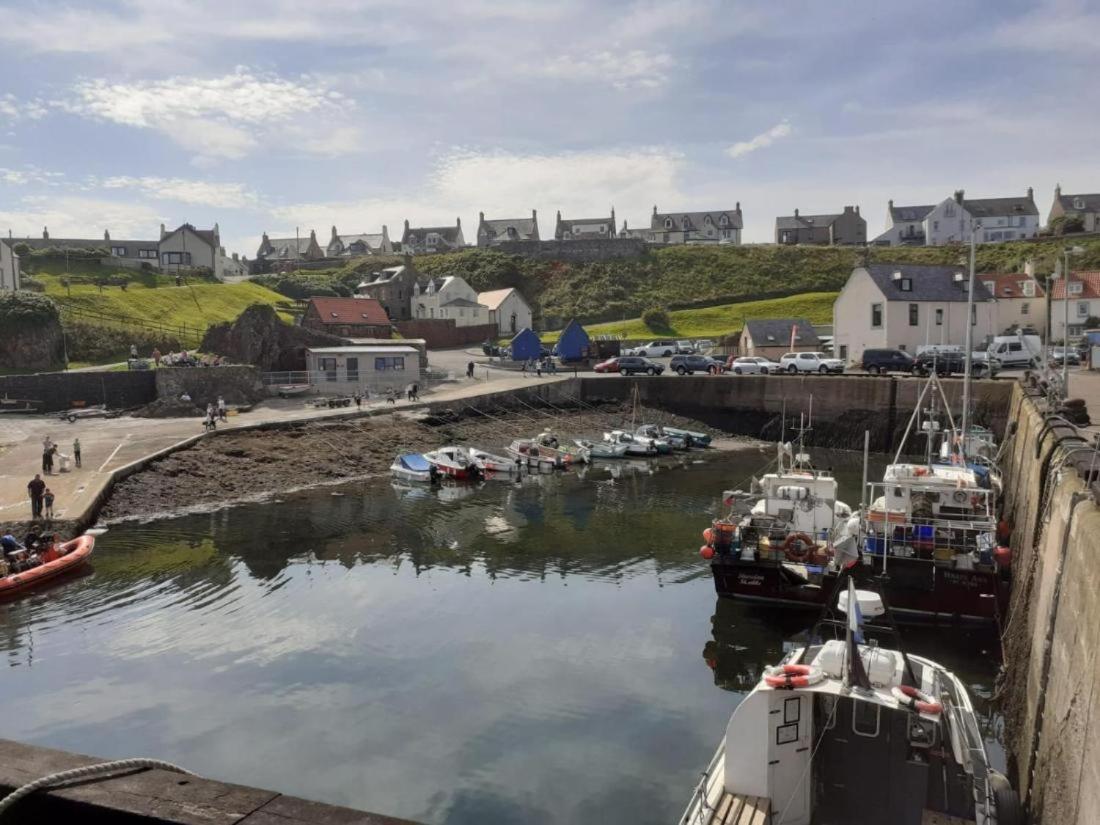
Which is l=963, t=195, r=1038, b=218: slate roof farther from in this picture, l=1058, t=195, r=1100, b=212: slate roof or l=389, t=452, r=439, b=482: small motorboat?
l=389, t=452, r=439, b=482: small motorboat

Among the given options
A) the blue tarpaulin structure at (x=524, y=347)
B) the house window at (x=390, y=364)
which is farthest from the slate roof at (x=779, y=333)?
the house window at (x=390, y=364)

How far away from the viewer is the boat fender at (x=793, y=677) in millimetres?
10789

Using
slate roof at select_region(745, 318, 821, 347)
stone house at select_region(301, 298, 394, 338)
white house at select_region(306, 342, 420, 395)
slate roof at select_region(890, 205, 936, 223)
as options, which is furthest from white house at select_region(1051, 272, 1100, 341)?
slate roof at select_region(890, 205, 936, 223)

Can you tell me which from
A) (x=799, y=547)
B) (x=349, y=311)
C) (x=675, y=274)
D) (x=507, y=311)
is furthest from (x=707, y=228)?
(x=799, y=547)

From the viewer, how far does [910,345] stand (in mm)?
56031

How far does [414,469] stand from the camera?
3838cm

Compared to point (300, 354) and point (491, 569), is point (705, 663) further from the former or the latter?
point (300, 354)

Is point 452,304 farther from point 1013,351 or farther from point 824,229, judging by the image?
point 824,229

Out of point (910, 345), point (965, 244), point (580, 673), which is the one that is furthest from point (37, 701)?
point (965, 244)

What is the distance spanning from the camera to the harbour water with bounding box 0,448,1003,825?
1412 cm

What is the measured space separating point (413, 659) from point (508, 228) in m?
121

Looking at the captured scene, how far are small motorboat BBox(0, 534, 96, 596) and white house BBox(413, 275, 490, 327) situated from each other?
56020 millimetres

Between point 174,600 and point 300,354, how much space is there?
34.1m

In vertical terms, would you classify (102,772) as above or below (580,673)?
above
